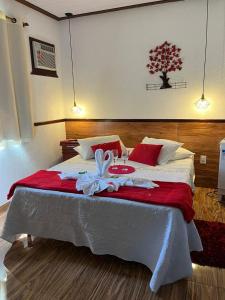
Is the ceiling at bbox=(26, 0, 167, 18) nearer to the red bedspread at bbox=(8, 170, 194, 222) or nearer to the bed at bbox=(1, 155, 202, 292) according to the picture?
the red bedspread at bbox=(8, 170, 194, 222)

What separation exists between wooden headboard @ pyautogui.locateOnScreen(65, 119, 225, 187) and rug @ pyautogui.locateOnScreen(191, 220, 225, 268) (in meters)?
1.06

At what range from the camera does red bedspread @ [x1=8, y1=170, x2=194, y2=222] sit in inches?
67.7

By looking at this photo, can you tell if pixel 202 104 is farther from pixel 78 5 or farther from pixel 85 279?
pixel 85 279

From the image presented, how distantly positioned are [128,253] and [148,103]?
2246mm

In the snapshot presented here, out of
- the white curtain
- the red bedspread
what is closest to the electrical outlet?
the red bedspread

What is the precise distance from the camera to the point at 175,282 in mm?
1713

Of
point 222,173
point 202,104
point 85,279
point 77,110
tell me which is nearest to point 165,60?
point 202,104

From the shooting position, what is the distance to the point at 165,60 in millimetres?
3254

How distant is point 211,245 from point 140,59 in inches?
99.6

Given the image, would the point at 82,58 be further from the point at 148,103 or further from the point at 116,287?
the point at 116,287

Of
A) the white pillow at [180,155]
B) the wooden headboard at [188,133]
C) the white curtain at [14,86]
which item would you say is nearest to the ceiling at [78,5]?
the white curtain at [14,86]

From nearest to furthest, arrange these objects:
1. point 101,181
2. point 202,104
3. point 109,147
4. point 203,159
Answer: point 101,181, point 109,147, point 202,104, point 203,159

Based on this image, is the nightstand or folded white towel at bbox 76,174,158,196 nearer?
folded white towel at bbox 76,174,158,196

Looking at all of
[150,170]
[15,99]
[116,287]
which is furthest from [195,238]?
[15,99]
